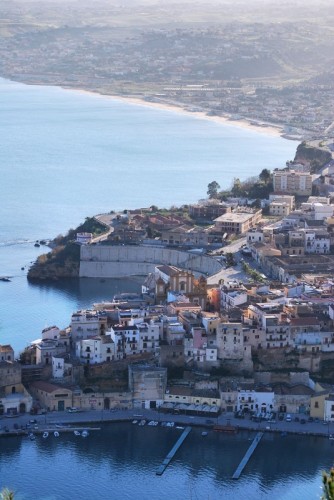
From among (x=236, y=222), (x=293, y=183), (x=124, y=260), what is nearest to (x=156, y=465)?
(x=124, y=260)

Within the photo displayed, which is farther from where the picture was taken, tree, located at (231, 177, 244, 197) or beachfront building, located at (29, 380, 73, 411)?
tree, located at (231, 177, 244, 197)

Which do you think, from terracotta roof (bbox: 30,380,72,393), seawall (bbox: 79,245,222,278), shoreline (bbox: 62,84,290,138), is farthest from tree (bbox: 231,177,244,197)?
shoreline (bbox: 62,84,290,138)

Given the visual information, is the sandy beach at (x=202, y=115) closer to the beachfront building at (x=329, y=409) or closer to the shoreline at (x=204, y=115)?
the shoreline at (x=204, y=115)

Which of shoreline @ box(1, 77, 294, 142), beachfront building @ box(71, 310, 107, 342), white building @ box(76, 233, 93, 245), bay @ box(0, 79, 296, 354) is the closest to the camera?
beachfront building @ box(71, 310, 107, 342)

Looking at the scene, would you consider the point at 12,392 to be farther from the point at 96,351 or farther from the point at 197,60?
the point at 197,60

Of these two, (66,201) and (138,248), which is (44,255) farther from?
(66,201)

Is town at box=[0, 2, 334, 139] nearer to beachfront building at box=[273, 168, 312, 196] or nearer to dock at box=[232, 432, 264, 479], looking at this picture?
beachfront building at box=[273, 168, 312, 196]

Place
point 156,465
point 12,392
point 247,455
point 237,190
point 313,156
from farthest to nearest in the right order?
point 313,156, point 237,190, point 12,392, point 247,455, point 156,465
